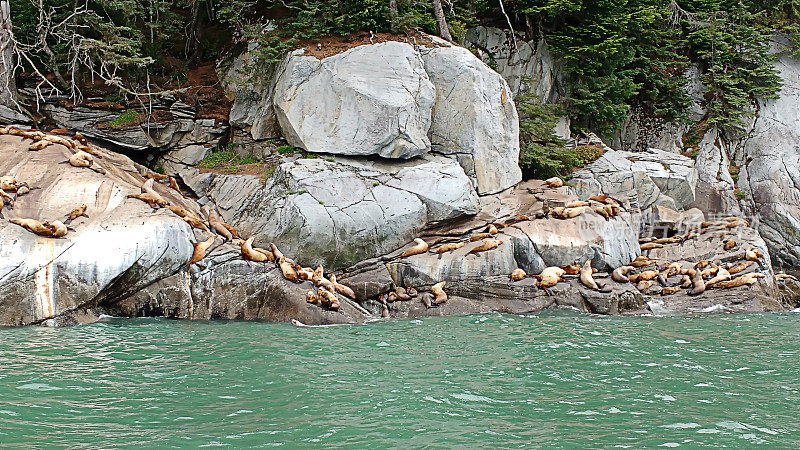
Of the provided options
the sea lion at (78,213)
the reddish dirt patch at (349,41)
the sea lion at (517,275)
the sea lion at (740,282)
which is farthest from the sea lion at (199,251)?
the sea lion at (740,282)

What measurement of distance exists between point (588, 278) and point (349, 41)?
1061 cm

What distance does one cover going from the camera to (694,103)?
26.0m

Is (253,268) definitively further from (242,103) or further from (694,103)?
(694,103)

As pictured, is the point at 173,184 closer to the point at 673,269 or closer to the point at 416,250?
→ the point at 416,250

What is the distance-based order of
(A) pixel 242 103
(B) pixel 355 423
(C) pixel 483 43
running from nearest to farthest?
(B) pixel 355 423, (A) pixel 242 103, (C) pixel 483 43

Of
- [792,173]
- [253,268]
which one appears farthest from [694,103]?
Answer: [253,268]

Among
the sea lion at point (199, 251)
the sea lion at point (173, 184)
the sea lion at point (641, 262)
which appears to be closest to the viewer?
the sea lion at point (199, 251)

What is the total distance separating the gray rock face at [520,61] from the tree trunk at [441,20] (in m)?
3.11

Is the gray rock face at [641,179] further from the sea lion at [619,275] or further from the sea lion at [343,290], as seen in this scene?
the sea lion at [343,290]

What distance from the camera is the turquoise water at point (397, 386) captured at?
5777mm

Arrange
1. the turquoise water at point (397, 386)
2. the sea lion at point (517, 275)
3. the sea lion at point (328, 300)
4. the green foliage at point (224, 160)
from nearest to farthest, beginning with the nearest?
the turquoise water at point (397, 386) < the sea lion at point (328, 300) < the sea lion at point (517, 275) < the green foliage at point (224, 160)

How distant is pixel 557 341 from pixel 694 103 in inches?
787

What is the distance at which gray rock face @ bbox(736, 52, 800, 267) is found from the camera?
22.7m

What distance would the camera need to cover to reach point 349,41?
19.3 m
